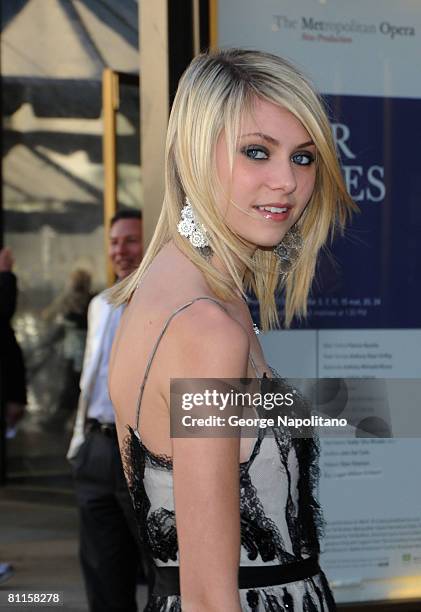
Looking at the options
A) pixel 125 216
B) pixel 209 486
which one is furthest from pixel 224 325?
pixel 125 216

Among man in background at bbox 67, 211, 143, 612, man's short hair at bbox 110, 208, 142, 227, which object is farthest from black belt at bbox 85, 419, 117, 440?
man's short hair at bbox 110, 208, 142, 227

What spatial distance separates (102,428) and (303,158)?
3.14m

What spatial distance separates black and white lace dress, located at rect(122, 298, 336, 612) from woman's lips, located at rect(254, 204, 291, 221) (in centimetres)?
38

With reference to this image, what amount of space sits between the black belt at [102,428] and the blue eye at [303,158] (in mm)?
3069

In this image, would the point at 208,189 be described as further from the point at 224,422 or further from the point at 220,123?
the point at 224,422

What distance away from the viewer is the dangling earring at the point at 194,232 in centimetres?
200

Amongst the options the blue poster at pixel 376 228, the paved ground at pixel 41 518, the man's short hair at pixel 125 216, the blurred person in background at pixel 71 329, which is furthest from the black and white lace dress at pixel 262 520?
the blurred person in background at pixel 71 329

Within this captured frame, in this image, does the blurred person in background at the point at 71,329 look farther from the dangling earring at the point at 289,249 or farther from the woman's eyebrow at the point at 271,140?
the woman's eyebrow at the point at 271,140

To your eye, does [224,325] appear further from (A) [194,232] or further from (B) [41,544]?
(B) [41,544]

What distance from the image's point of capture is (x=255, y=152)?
1.99 meters

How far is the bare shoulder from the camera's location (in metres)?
1.75

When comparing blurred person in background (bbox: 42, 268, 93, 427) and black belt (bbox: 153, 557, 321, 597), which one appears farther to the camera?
blurred person in background (bbox: 42, 268, 93, 427)

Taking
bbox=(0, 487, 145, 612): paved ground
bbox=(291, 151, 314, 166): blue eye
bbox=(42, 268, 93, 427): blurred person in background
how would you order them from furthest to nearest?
bbox=(42, 268, 93, 427): blurred person in background, bbox=(0, 487, 145, 612): paved ground, bbox=(291, 151, 314, 166): blue eye

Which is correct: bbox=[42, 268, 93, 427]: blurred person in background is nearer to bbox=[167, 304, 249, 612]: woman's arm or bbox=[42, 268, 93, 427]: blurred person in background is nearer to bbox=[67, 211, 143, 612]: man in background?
bbox=[67, 211, 143, 612]: man in background
